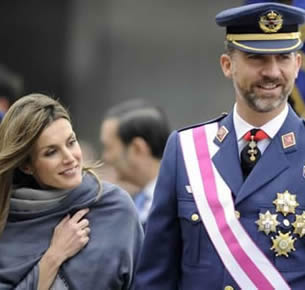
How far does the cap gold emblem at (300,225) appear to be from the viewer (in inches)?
226

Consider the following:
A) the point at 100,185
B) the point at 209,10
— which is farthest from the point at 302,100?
the point at 209,10

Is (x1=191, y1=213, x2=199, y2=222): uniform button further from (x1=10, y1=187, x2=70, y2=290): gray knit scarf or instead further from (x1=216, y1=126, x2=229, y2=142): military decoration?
(x1=10, y1=187, x2=70, y2=290): gray knit scarf

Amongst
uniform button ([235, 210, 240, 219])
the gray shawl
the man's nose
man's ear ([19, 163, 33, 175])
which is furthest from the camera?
man's ear ([19, 163, 33, 175])

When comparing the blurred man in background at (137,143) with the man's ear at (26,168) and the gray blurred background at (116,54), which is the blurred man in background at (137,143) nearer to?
the man's ear at (26,168)

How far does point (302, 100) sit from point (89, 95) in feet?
24.4

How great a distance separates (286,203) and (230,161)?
288 millimetres

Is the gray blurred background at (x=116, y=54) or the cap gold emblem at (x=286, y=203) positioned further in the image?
the gray blurred background at (x=116, y=54)

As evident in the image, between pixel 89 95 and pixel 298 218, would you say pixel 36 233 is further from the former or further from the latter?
pixel 89 95

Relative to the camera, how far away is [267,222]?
5.77 m

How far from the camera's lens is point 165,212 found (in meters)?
5.98

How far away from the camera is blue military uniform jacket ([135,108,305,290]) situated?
578 cm

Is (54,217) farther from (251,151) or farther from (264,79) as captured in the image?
(264,79)

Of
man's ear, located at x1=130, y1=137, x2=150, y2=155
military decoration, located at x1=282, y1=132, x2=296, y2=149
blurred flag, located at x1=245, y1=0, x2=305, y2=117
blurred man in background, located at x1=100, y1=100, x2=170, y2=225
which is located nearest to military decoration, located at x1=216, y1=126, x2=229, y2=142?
military decoration, located at x1=282, y1=132, x2=296, y2=149

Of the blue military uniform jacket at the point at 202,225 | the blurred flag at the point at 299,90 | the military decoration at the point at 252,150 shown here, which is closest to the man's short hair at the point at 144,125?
the blurred flag at the point at 299,90
